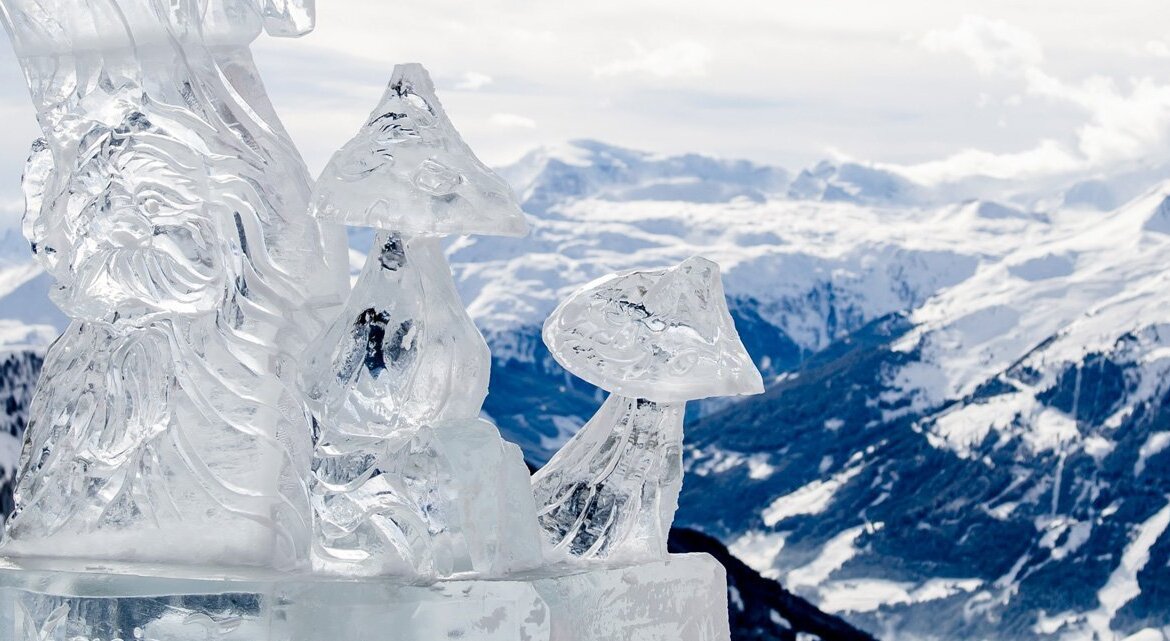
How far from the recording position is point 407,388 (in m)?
4.41

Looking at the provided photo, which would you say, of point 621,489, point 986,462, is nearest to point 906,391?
point 986,462

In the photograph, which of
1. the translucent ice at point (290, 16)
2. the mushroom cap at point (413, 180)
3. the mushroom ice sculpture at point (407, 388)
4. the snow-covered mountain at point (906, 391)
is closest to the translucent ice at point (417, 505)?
the mushroom ice sculpture at point (407, 388)

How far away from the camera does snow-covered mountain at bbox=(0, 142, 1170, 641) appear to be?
4841 centimetres

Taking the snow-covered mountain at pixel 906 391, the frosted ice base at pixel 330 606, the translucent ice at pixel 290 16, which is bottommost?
the snow-covered mountain at pixel 906 391

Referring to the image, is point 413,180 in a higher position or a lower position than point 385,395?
higher

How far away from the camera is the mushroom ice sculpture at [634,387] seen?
4668 millimetres

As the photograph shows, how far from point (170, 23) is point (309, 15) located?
1.34ft

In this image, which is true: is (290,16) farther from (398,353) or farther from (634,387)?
(634,387)

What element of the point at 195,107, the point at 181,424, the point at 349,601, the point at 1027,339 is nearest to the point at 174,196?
the point at 195,107

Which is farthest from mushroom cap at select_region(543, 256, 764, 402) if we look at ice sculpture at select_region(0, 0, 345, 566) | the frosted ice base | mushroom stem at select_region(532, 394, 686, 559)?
ice sculpture at select_region(0, 0, 345, 566)

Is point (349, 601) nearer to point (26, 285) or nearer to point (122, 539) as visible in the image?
point (122, 539)

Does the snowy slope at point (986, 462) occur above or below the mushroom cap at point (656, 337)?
below

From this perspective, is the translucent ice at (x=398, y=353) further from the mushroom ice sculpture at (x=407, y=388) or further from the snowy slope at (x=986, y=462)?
the snowy slope at (x=986, y=462)

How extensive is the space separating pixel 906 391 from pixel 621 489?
6446cm
